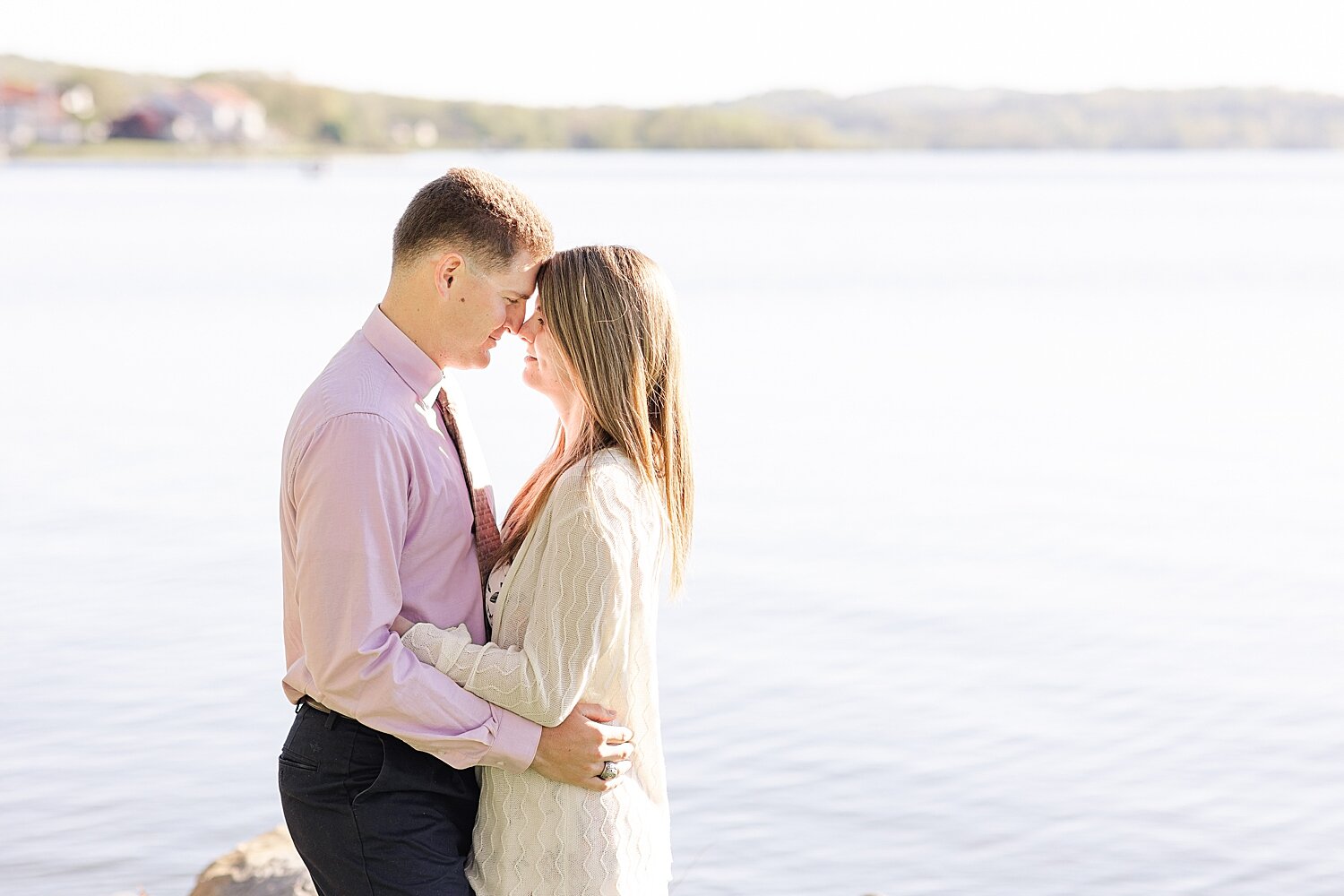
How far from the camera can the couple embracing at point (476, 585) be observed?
2854 millimetres

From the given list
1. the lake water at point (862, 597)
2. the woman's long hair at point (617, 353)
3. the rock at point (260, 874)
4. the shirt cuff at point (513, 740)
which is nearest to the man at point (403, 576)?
the shirt cuff at point (513, 740)

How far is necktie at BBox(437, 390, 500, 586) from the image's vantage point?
3.14 meters

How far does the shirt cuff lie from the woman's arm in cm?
2

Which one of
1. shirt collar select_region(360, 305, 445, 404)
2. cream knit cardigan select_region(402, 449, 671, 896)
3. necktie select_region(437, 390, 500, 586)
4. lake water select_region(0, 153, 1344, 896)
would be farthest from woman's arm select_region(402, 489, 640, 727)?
lake water select_region(0, 153, 1344, 896)

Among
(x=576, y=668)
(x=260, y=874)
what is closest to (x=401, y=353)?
(x=576, y=668)

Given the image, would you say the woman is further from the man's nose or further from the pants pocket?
the pants pocket

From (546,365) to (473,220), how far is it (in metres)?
0.32

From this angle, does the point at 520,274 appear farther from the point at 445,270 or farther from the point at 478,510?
the point at 478,510

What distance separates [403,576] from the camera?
2980mm

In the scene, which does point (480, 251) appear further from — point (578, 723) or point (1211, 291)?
point (1211, 291)

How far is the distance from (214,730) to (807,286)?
83.1 feet

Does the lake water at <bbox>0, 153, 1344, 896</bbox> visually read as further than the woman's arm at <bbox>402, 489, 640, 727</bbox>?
Yes

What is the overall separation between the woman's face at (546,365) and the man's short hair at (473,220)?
0.41 ft

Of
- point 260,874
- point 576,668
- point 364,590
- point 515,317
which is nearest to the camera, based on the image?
point 364,590
